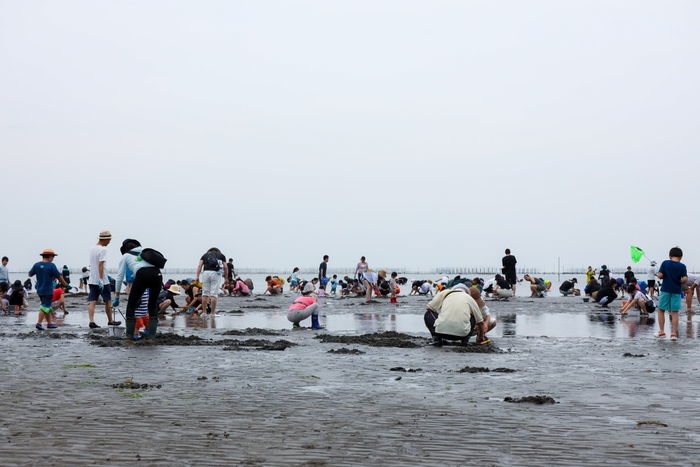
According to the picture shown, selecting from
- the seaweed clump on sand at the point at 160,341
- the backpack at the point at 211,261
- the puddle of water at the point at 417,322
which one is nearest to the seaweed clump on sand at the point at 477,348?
the puddle of water at the point at 417,322

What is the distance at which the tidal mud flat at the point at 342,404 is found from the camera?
502 centimetres

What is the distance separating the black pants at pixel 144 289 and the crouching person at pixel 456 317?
511 centimetres

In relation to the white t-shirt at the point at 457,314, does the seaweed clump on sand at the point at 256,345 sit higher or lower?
lower

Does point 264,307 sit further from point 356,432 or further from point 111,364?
point 356,432

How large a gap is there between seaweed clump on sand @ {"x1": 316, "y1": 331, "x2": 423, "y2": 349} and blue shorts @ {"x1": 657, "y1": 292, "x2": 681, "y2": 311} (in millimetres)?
5371

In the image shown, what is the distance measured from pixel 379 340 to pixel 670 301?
6323mm

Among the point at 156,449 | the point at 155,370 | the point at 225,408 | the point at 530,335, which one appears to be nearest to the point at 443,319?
the point at 530,335

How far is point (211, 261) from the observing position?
765 inches

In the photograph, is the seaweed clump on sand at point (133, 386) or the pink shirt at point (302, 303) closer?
the seaweed clump on sand at point (133, 386)

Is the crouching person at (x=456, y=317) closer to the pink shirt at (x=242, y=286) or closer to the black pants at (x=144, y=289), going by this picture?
the black pants at (x=144, y=289)

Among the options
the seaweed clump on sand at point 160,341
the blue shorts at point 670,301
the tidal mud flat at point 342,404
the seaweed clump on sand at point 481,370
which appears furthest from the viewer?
the blue shorts at point 670,301

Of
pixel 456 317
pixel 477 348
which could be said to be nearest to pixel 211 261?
pixel 456 317

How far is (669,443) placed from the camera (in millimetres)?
5305

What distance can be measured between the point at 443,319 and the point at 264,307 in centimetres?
1507
